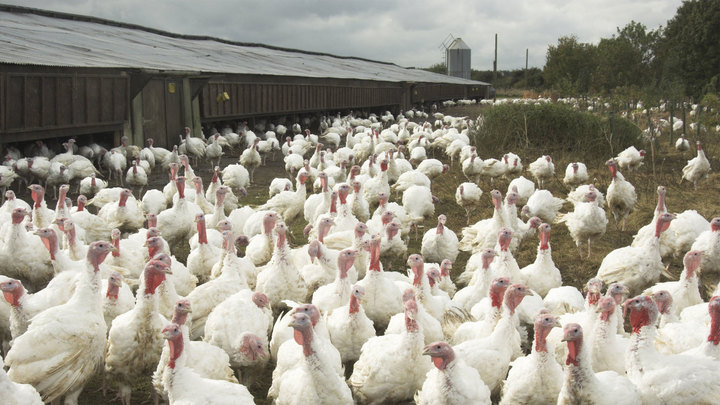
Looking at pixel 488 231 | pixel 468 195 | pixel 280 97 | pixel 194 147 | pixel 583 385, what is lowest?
pixel 583 385

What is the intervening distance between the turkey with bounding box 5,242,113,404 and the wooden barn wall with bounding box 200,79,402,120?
16.4m

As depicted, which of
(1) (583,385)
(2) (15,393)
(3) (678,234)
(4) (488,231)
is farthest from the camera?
(4) (488,231)

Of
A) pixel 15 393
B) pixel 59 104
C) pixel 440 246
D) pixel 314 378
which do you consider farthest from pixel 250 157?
pixel 15 393

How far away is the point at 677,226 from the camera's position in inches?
344

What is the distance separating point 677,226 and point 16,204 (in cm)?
936

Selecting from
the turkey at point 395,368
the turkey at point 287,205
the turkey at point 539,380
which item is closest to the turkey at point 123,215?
the turkey at point 287,205

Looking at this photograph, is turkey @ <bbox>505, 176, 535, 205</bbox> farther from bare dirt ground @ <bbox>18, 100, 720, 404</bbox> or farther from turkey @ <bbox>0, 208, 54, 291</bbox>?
turkey @ <bbox>0, 208, 54, 291</bbox>

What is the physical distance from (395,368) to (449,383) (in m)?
0.65

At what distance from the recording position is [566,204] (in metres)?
13.0

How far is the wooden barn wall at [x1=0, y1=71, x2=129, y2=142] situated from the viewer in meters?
13.0

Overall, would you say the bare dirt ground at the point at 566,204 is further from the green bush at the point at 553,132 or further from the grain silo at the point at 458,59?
the grain silo at the point at 458,59

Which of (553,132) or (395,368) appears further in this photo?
(553,132)

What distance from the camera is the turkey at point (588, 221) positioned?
30.3 ft

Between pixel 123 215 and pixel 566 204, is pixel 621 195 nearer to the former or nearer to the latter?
pixel 566 204
